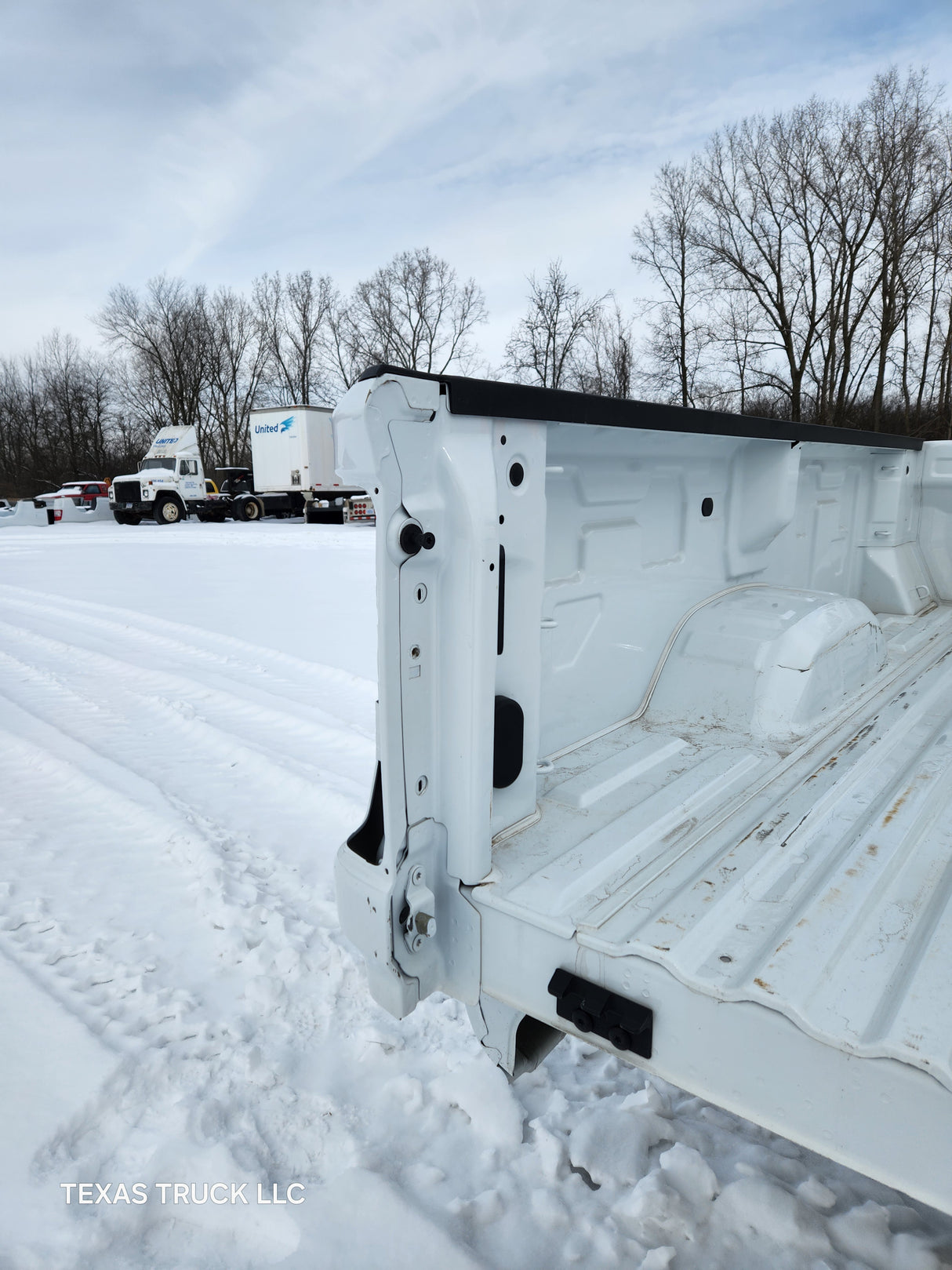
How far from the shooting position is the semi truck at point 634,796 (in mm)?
1164

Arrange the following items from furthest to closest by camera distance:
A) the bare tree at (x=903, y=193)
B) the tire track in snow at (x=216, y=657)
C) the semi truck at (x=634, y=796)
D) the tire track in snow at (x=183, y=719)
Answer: the bare tree at (x=903, y=193)
the tire track in snow at (x=216, y=657)
the tire track in snow at (x=183, y=719)
the semi truck at (x=634, y=796)

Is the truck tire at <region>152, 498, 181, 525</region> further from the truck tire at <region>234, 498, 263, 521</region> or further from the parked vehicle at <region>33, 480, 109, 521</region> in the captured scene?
the parked vehicle at <region>33, 480, 109, 521</region>

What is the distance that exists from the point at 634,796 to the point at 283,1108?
1146mm

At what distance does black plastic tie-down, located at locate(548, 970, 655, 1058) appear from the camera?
1.26m

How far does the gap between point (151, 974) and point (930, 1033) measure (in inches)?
84.3

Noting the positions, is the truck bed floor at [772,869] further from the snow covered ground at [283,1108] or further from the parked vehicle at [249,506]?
the parked vehicle at [249,506]

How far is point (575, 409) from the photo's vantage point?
170 cm

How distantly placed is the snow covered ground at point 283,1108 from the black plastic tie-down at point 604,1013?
572 mm

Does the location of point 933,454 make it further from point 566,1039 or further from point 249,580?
point 249,580

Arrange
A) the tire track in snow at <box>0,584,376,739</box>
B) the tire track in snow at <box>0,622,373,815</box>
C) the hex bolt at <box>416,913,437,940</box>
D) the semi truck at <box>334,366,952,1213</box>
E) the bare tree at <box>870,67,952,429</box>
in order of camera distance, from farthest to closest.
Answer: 1. the bare tree at <box>870,67,952,429</box>
2. the tire track in snow at <box>0,584,376,739</box>
3. the tire track in snow at <box>0,622,373,815</box>
4. the hex bolt at <box>416,913,437,940</box>
5. the semi truck at <box>334,366,952,1213</box>

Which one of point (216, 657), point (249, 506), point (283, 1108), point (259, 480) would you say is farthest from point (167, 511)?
point (283, 1108)

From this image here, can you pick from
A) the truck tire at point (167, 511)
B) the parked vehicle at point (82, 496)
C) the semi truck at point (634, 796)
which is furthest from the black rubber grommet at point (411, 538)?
the parked vehicle at point (82, 496)

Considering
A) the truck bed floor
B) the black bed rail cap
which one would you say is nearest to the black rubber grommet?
the black bed rail cap

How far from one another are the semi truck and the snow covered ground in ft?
1.09
